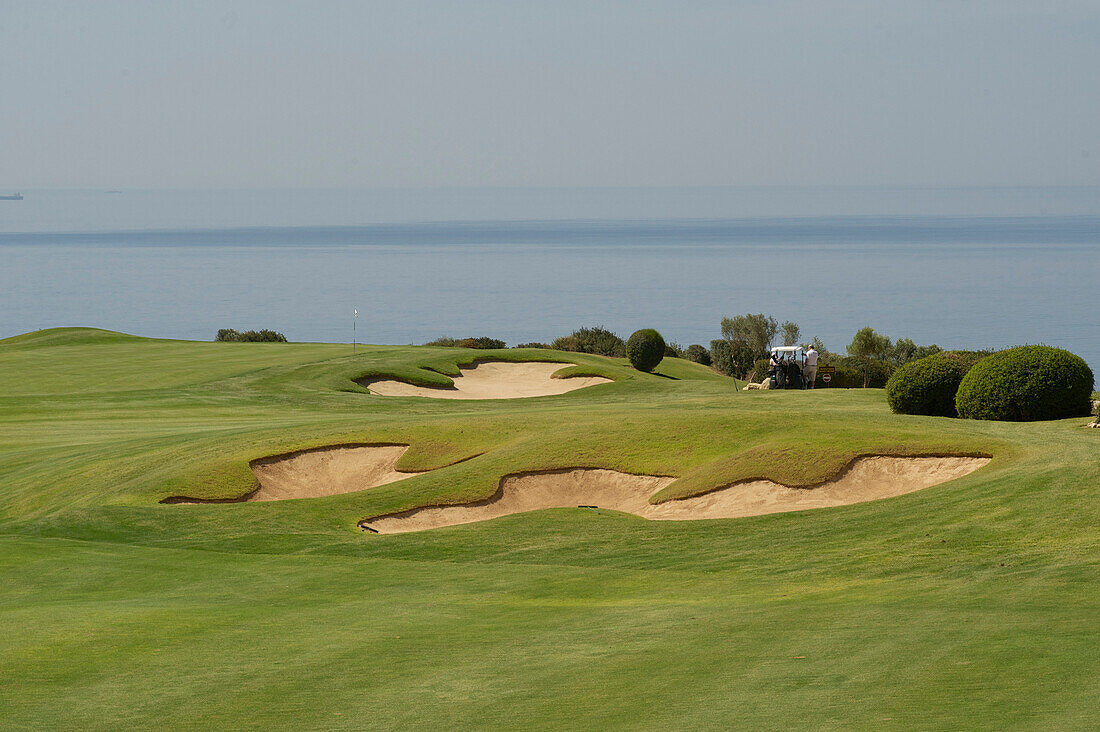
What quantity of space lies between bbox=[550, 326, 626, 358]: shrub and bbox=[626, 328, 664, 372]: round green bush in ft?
50.0

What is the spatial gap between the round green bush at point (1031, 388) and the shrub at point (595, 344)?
44.8 m

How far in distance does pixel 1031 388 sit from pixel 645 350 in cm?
2981

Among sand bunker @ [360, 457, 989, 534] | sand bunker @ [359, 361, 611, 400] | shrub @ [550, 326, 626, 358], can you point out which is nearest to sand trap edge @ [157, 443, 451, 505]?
sand bunker @ [360, 457, 989, 534]

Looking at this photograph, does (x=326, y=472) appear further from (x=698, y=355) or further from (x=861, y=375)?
(x=698, y=355)

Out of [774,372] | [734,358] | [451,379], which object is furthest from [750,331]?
[774,372]

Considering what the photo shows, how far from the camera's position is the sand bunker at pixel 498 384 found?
4131cm

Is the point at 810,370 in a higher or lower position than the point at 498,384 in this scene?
higher

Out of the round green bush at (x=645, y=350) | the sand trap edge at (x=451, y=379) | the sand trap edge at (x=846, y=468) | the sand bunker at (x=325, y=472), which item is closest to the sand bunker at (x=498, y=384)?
the sand trap edge at (x=451, y=379)

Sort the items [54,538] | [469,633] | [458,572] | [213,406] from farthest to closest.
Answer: [213,406], [54,538], [458,572], [469,633]

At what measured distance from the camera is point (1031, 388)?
22047 mm

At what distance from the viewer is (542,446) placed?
20.8m

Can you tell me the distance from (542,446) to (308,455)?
5.22 metres

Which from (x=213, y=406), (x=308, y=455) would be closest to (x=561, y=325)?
(x=213, y=406)

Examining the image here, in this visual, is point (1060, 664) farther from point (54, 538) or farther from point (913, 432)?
point (54, 538)
